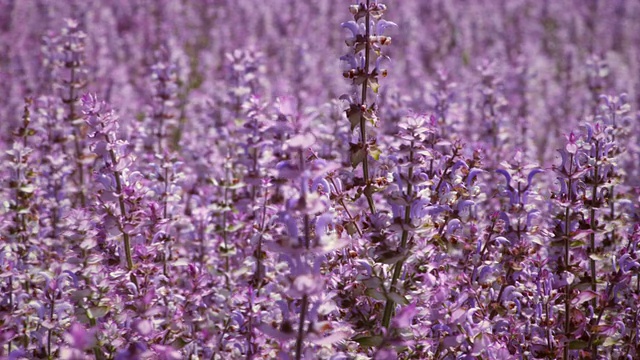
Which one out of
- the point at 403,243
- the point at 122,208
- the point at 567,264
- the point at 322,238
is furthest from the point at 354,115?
the point at 567,264

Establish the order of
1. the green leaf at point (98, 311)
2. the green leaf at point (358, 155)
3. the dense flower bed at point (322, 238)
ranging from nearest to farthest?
the dense flower bed at point (322, 238) → the green leaf at point (98, 311) → the green leaf at point (358, 155)

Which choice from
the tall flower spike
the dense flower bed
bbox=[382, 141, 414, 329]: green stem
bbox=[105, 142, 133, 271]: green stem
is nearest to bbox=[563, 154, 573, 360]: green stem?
the dense flower bed

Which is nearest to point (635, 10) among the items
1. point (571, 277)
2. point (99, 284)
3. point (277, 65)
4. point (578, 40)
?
point (578, 40)

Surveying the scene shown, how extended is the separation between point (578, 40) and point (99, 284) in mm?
14760

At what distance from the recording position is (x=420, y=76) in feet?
35.1

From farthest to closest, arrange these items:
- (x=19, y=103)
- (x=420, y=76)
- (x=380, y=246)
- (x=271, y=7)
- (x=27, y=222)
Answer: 1. (x=271, y=7)
2. (x=420, y=76)
3. (x=19, y=103)
4. (x=27, y=222)
5. (x=380, y=246)

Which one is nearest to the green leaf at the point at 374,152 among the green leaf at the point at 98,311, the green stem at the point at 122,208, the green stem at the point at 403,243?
the green stem at the point at 403,243

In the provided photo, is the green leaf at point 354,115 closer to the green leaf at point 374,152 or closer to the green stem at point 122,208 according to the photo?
the green leaf at point 374,152

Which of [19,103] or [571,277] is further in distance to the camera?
[19,103]

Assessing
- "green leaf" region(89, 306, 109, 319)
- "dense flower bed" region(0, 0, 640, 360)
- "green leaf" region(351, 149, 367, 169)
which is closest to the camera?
"dense flower bed" region(0, 0, 640, 360)

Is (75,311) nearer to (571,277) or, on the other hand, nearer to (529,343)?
(529,343)

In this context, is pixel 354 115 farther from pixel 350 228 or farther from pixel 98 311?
pixel 98 311

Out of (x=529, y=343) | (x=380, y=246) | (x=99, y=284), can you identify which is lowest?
(x=529, y=343)

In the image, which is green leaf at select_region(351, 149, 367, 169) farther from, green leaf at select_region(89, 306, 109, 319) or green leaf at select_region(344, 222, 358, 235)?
green leaf at select_region(89, 306, 109, 319)
